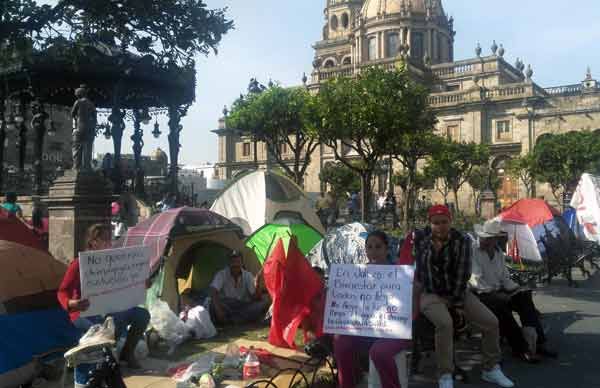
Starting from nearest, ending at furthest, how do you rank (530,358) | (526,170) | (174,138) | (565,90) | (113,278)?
(113,278) < (530,358) < (174,138) < (526,170) < (565,90)

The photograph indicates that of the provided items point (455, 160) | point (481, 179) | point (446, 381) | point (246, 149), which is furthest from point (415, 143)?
point (246, 149)

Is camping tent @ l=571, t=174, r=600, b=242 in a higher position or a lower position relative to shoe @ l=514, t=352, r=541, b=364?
higher

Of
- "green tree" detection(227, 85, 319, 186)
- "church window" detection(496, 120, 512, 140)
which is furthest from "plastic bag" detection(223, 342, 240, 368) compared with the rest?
"church window" detection(496, 120, 512, 140)

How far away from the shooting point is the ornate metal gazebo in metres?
16.2

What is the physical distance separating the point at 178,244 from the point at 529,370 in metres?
5.01

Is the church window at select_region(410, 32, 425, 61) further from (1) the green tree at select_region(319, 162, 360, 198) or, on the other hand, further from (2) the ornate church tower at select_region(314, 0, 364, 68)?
(1) the green tree at select_region(319, 162, 360, 198)

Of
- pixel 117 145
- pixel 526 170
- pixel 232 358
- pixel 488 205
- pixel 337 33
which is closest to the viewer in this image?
pixel 232 358

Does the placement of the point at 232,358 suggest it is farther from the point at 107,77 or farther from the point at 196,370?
the point at 107,77

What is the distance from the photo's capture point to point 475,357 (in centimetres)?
661

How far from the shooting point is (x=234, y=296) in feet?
26.7

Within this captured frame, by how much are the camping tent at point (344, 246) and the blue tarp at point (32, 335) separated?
420 centimetres

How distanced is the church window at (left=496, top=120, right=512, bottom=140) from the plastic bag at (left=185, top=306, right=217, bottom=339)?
40476 millimetres

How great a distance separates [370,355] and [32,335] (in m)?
2.85

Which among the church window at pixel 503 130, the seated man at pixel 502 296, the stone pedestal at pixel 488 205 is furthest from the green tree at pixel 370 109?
the church window at pixel 503 130
